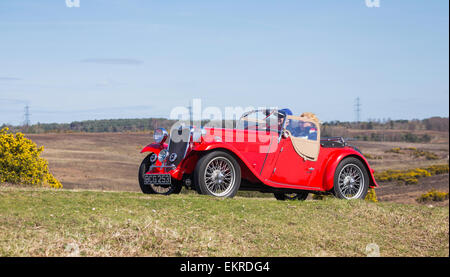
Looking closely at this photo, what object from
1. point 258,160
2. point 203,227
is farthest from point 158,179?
point 203,227

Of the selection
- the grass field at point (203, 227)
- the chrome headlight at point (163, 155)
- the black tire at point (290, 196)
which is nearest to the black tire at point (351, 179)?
the grass field at point (203, 227)

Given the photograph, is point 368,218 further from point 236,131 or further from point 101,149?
point 101,149

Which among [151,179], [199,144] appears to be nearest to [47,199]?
[151,179]

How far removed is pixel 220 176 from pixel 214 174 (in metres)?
0.14

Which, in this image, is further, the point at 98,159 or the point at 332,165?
the point at 98,159

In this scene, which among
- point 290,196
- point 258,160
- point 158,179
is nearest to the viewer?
point 158,179

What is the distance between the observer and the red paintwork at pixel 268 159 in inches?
419

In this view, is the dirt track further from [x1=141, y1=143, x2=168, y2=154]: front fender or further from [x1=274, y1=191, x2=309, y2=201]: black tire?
[x1=141, y1=143, x2=168, y2=154]: front fender

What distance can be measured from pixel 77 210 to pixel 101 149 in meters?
48.9

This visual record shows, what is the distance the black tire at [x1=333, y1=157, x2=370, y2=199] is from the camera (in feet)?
39.3

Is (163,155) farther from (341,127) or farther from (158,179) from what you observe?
(341,127)

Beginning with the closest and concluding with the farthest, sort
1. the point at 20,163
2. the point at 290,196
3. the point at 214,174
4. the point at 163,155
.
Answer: the point at 214,174
the point at 163,155
the point at 290,196
the point at 20,163

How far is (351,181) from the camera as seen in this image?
12320 millimetres

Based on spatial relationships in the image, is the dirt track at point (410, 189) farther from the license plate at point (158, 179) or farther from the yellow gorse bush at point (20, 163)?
the license plate at point (158, 179)
